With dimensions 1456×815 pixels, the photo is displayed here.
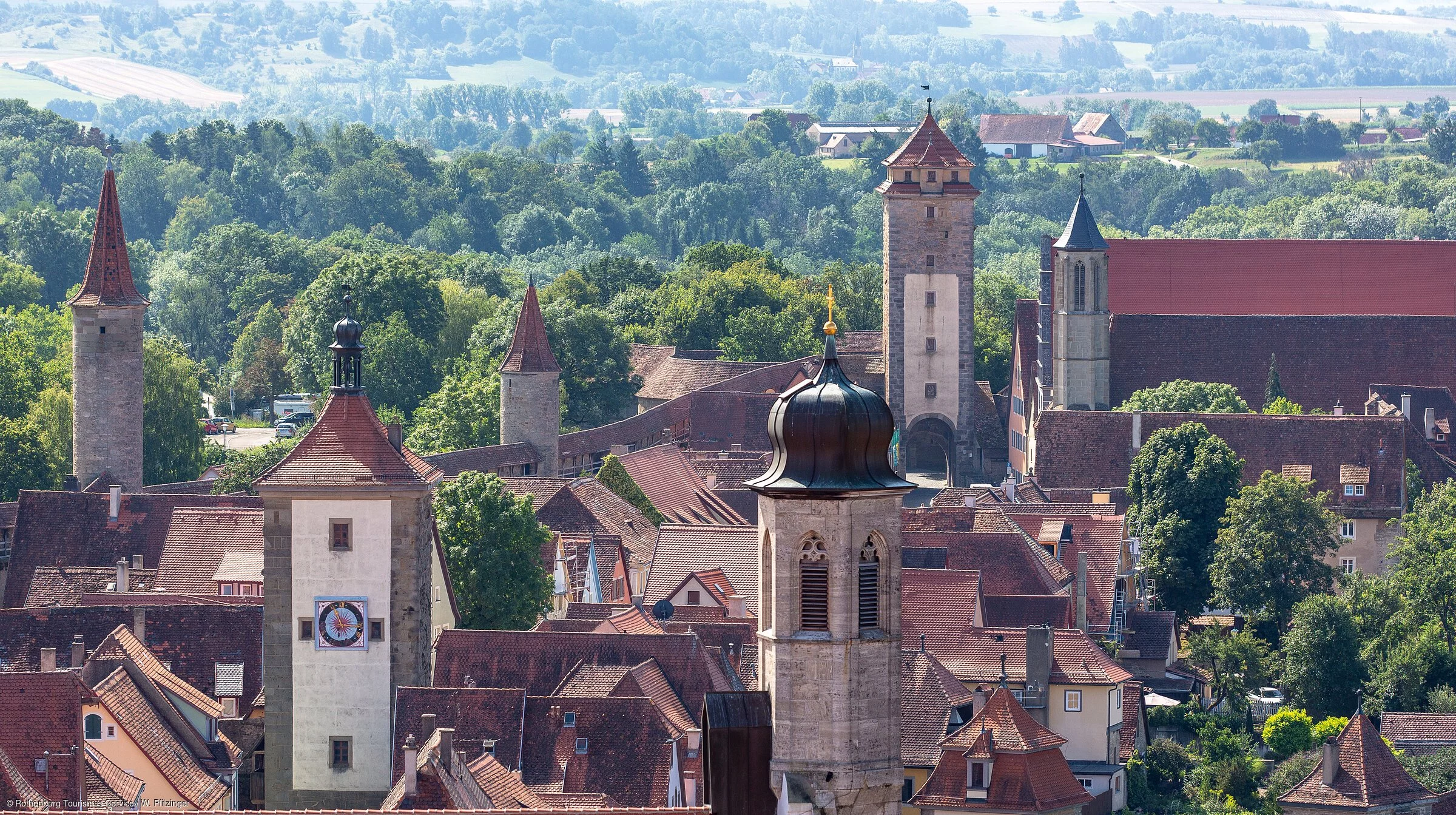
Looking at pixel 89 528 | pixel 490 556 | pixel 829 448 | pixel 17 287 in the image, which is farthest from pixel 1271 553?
pixel 17 287

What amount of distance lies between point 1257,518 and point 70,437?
39.4 metres

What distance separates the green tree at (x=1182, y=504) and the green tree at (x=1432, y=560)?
207 inches

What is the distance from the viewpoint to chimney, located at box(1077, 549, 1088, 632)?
294 ft

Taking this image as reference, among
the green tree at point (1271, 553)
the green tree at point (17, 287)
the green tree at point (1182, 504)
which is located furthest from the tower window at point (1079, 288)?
the green tree at point (17, 287)

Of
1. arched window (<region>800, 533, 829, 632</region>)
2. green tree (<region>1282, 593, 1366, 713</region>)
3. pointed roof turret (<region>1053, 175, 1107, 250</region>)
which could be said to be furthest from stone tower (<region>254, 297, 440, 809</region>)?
pointed roof turret (<region>1053, 175, 1107, 250</region>)

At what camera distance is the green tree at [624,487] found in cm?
9919

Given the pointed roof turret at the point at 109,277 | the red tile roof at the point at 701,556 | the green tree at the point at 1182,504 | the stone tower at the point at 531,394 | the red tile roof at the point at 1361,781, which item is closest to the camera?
the red tile roof at the point at 1361,781

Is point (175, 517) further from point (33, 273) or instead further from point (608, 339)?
point (33, 273)

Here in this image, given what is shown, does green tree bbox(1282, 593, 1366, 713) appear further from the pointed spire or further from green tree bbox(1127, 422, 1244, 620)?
the pointed spire

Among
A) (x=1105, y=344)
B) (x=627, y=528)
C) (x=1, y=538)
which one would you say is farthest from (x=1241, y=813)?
(x=1105, y=344)

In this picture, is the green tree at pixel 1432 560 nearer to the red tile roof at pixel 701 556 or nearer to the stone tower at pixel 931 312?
the red tile roof at pixel 701 556

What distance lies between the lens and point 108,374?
335 ft

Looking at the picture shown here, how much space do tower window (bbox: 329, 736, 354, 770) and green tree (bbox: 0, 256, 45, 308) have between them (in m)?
105

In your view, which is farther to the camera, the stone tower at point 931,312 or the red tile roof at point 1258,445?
the stone tower at point 931,312
